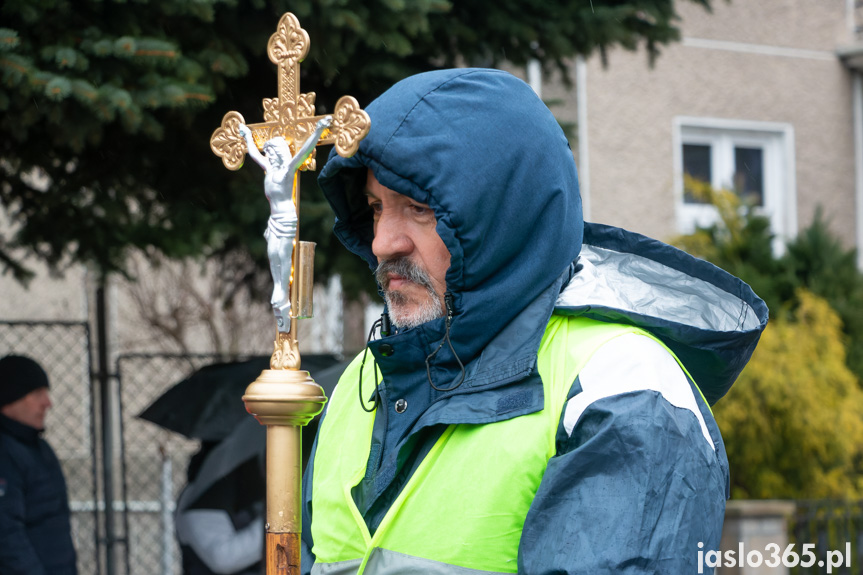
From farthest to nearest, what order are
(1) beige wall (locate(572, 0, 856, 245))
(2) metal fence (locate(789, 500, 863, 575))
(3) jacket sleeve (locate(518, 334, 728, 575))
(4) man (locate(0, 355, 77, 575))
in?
(1) beige wall (locate(572, 0, 856, 245))
(2) metal fence (locate(789, 500, 863, 575))
(4) man (locate(0, 355, 77, 575))
(3) jacket sleeve (locate(518, 334, 728, 575))

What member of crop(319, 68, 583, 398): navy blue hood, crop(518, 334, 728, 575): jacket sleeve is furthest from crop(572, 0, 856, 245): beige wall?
crop(518, 334, 728, 575): jacket sleeve

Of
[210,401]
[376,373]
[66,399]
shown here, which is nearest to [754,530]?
[210,401]

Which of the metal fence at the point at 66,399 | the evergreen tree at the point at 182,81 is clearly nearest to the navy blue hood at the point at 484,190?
the evergreen tree at the point at 182,81

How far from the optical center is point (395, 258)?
6.08ft

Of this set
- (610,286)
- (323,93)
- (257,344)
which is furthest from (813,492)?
(257,344)

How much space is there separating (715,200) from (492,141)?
6.30m

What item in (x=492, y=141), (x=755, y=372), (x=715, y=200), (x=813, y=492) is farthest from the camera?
(x=715, y=200)

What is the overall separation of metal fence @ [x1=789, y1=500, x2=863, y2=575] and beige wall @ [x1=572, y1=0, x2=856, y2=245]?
3930 mm

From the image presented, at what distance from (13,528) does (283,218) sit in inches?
149

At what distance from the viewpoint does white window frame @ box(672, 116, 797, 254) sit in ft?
34.1

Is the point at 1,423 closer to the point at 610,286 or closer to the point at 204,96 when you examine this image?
the point at 204,96

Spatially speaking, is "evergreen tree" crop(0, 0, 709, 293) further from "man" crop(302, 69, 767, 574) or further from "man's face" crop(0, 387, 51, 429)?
"man" crop(302, 69, 767, 574)

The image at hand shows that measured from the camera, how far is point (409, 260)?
1.85 meters

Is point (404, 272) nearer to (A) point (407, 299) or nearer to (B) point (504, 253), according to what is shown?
(A) point (407, 299)
